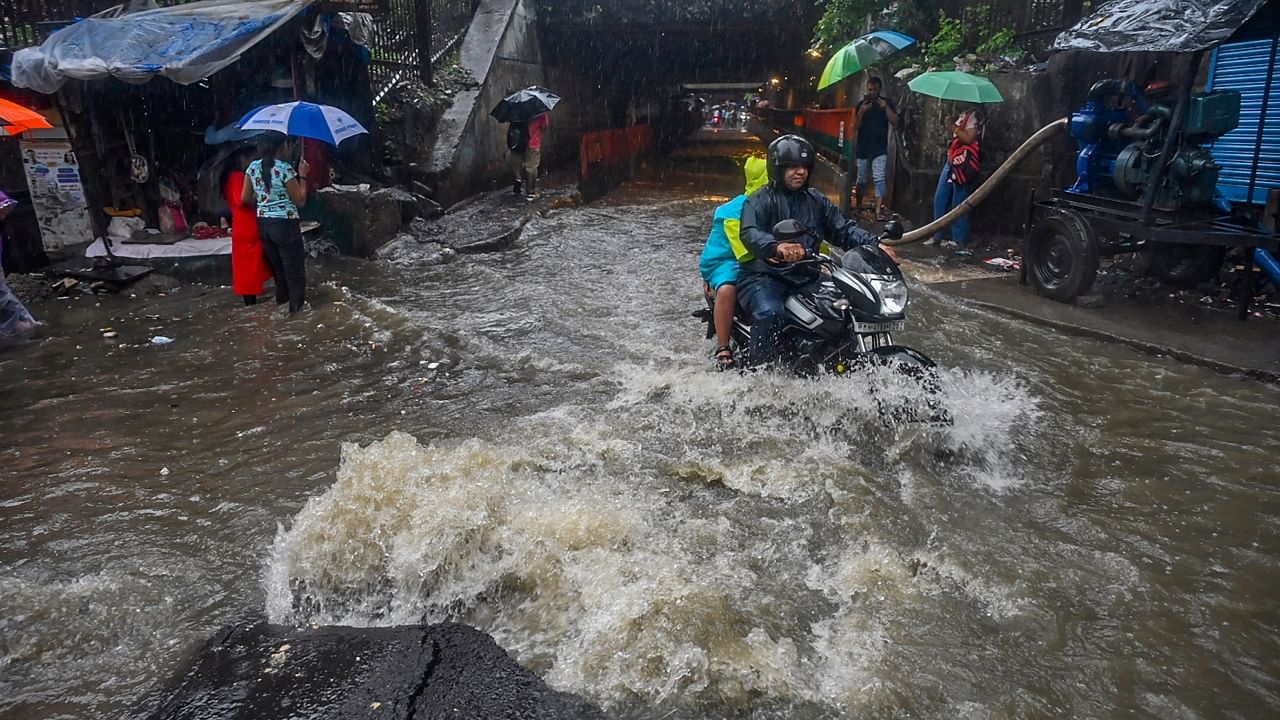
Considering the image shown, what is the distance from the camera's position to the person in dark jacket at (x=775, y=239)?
5383mm

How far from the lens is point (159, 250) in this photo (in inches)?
412

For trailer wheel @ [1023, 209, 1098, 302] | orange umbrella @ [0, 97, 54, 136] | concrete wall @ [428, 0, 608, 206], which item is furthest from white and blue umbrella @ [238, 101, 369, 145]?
trailer wheel @ [1023, 209, 1098, 302]

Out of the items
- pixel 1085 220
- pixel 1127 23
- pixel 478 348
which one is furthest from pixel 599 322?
pixel 1127 23

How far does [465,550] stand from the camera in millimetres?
3879

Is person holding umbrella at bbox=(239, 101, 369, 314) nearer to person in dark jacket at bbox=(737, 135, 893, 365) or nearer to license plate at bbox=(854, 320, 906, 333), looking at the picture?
person in dark jacket at bbox=(737, 135, 893, 365)

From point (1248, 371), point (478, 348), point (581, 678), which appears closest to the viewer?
point (581, 678)

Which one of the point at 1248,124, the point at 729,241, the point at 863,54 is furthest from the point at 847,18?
the point at 729,241

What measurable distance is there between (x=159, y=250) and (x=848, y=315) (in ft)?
30.3

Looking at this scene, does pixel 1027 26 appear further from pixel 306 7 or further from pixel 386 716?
pixel 386 716

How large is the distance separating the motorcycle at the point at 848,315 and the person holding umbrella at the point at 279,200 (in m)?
5.40

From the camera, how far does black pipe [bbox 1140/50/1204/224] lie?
6.89 m

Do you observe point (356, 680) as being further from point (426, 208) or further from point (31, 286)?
point (426, 208)

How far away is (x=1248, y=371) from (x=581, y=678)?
5.91 meters

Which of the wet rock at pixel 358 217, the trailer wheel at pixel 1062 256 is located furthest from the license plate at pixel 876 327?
the wet rock at pixel 358 217
